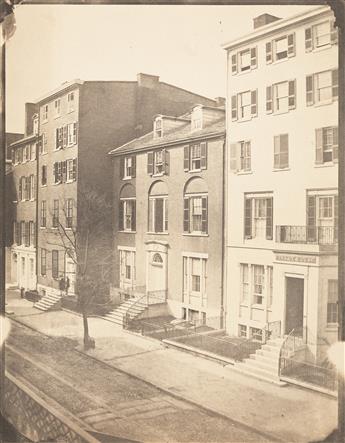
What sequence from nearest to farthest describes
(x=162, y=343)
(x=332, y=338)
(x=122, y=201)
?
(x=332, y=338), (x=162, y=343), (x=122, y=201)

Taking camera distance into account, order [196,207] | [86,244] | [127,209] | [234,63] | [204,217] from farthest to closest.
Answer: [127,209]
[86,244]
[196,207]
[204,217]
[234,63]

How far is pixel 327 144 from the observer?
398cm

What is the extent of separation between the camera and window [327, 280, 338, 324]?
3977 millimetres

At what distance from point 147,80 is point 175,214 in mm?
1448

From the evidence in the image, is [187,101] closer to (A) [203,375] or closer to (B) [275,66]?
(B) [275,66]

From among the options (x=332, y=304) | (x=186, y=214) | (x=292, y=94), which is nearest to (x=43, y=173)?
(x=186, y=214)

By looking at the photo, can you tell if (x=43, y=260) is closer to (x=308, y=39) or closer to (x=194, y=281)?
(x=194, y=281)

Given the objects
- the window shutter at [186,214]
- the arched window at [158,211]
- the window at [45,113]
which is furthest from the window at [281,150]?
the window at [45,113]

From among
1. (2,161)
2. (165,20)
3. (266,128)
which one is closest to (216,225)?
(266,128)

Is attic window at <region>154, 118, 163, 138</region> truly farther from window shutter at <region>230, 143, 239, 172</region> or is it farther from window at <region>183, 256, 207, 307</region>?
window at <region>183, 256, 207, 307</region>

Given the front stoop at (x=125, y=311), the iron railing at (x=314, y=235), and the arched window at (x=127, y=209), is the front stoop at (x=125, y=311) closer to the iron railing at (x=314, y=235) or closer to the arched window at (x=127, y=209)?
the arched window at (x=127, y=209)

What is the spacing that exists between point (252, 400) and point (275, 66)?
320cm

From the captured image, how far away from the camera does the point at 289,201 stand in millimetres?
4090

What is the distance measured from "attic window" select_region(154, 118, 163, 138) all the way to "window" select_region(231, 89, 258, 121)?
0.87 m
